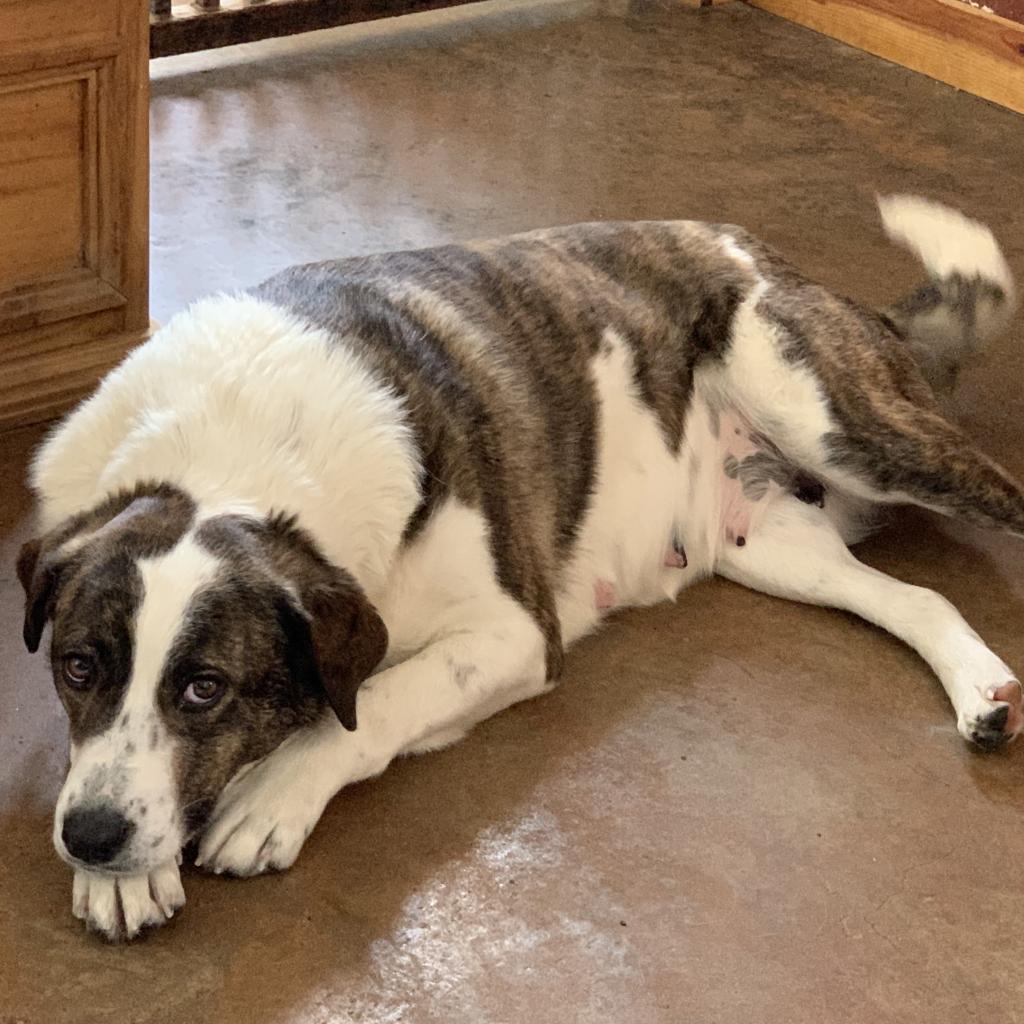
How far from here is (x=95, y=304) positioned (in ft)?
10.4

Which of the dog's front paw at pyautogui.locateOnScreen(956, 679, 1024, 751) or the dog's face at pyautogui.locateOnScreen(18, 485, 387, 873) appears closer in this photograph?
the dog's face at pyautogui.locateOnScreen(18, 485, 387, 873)

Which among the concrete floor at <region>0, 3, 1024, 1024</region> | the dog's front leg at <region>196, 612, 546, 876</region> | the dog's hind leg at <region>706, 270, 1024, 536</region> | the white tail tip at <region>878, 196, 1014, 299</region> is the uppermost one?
the white tail tip at <region>878, 196, 1014, 299</region>

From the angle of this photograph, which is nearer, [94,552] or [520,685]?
[94,552]

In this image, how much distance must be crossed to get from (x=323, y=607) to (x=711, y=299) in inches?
48.2

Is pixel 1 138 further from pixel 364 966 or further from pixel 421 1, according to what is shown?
pixel 421 1

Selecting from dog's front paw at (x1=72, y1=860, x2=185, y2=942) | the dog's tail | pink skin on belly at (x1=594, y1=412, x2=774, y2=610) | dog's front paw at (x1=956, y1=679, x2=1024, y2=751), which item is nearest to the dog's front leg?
dog's front paw at (x1=72, y1=860, x2=185, y2=942)

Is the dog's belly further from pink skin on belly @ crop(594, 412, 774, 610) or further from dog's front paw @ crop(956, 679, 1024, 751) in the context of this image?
dog's front paw @ crop(956, 679, 1024, 751)

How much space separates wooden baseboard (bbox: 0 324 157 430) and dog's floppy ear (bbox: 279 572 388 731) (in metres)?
1.32

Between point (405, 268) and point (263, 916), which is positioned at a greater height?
point (405, 268)

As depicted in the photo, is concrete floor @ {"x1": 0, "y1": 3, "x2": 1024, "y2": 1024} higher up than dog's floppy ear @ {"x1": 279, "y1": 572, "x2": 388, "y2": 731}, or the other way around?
dog's floppy ear @ {"x1": 279, "y1": 572, "x2": 388, "y2": 731}

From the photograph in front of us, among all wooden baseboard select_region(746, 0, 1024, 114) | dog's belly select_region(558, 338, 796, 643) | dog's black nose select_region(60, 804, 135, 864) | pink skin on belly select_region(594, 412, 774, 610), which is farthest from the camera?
wooden baseboard select_region(746, 0, 1024, 114)

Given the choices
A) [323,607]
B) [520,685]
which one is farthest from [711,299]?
[323,607]

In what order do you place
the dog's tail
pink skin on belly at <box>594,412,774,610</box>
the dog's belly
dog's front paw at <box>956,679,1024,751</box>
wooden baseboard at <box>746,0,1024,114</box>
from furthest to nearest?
1. wooden baseboard at <box>746,0,1024,114</box>
2. the dog's tail
3. pink skin on belly at <box>594,412,774,610</box>
4. the dog's belly
5. dog's front paw at <box>956,679,1024,751</box>

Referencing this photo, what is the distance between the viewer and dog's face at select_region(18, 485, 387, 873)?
193cm
